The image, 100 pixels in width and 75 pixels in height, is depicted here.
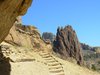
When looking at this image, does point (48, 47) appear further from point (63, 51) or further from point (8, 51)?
point (63, 51)

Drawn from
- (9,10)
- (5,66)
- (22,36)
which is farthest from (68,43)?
(9,10)

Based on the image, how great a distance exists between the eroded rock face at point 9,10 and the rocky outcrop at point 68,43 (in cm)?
7767

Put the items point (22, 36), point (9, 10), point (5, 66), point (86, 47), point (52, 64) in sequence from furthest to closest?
point (86, 47) < point (22, 36) < point (52, 64) < point (5, 66) < point (9, 10)

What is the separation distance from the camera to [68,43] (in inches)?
3834

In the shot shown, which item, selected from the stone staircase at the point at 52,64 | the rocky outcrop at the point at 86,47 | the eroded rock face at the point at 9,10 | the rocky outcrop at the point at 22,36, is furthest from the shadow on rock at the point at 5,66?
the rocky outcrop at the point at 86,47

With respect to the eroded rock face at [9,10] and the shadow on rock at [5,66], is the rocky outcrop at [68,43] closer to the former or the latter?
the shadow on rock at [5,66]

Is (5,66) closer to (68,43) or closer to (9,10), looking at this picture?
(9,10)

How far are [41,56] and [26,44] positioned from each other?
14.6 ft

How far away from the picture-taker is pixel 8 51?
2002cm

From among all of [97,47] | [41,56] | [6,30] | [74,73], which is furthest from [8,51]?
[97,47]

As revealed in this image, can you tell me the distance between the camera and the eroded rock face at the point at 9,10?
35.6 ft

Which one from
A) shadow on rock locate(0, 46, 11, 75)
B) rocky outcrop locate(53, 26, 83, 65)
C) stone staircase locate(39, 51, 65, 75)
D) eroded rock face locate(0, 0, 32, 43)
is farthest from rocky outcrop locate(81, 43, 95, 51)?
eroded rock face locate(0, 0, 32, 43)

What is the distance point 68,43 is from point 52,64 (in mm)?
74118

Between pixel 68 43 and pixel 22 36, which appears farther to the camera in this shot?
pixel 68 43
